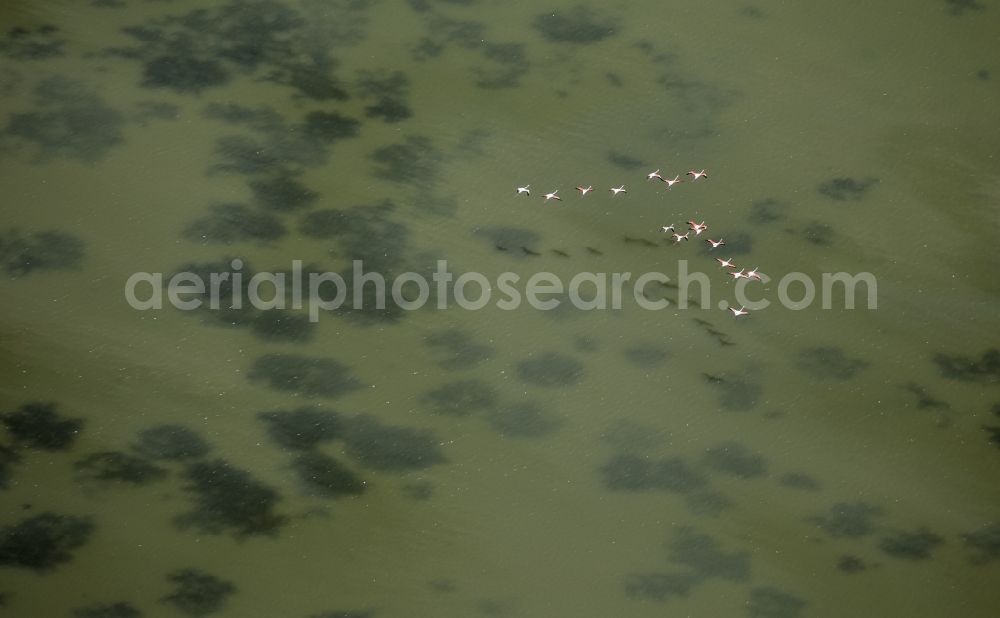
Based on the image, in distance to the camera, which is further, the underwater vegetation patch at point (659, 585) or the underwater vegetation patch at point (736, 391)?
the underwater vegetation patch at point (736, 391)

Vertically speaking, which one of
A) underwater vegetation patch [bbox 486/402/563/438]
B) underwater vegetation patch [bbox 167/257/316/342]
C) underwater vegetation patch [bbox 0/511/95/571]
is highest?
underwater vegetation patch [bbox 167/257/316/342]

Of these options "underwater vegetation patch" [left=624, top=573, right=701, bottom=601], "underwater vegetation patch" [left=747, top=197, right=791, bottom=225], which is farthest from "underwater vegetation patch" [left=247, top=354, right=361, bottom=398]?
"underwater vegetation patch" [left=747, top=197, right=791, bottom=225]

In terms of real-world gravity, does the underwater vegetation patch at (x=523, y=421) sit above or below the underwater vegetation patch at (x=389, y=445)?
above

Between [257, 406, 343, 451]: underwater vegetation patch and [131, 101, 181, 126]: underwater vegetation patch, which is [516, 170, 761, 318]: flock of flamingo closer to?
[257, 406, 343, 451]: underwater vegetation patch

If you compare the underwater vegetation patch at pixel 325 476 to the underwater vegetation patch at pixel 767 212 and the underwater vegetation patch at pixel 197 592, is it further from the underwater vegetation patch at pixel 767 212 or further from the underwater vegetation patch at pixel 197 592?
the underwater vegetation patch at pixel 767 212

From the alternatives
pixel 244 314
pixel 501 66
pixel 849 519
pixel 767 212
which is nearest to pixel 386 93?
pixel 501 66

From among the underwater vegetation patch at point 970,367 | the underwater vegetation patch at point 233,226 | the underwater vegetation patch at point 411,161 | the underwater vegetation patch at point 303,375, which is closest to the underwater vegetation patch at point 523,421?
the underwater vegetation patch at point 303,375

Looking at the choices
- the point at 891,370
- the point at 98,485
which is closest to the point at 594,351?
the point at 891,370
